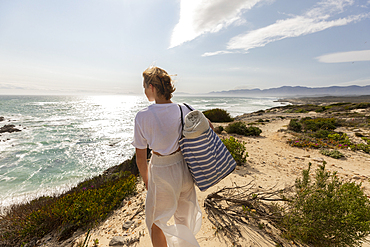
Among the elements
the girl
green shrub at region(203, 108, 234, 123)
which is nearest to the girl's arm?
the girl

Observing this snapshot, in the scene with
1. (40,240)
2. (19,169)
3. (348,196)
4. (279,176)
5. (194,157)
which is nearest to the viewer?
(194,157)

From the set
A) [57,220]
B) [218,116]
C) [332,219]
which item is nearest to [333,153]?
[332,219]

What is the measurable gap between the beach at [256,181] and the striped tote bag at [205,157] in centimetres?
142

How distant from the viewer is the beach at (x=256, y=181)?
2.46 metres

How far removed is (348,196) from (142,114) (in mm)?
2644

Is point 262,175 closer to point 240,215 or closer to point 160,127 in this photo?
point 240,215

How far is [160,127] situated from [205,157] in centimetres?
50

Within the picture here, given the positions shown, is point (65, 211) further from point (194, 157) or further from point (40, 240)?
point (194, 157)

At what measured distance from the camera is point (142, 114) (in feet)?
4.99

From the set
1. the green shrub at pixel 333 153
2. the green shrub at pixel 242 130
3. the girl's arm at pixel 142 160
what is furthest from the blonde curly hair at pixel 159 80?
the green shrub at pixel 242 130

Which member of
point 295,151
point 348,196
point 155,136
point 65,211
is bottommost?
point 295,151

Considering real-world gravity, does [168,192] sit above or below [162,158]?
below

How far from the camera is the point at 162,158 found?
160 centimetres

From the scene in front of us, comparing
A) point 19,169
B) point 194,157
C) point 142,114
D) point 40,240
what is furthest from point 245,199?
point 19,169
